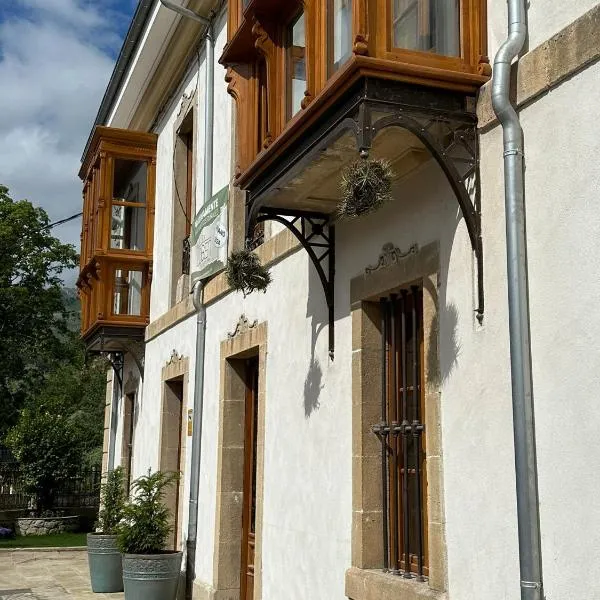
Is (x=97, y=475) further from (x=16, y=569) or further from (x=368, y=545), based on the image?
(x=368, y=545)

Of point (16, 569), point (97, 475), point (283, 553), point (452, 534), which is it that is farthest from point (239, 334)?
point (97, 475)

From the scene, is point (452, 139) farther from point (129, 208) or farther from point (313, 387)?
point (129, 208)

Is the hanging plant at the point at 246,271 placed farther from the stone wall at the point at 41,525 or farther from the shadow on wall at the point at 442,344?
the stone wall at the point at 41,525

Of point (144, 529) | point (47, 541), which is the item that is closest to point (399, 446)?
point (144, 529)

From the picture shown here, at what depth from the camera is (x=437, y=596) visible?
474cm

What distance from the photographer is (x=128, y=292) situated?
527 inches

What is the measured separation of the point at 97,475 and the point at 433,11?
64.0 feet

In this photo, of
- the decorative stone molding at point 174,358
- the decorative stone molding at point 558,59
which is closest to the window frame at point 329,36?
the decorative stone molding at point 558,59

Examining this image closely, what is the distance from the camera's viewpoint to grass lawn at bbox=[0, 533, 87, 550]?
17239mm

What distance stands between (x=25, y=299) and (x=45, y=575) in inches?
654

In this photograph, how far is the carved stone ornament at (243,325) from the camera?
8393 mm

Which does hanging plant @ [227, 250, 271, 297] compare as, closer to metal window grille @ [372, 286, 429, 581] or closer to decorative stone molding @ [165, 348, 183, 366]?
metal window grille @ [372, 286, 429, 581]

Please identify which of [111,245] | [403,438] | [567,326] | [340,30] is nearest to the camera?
[567,326]

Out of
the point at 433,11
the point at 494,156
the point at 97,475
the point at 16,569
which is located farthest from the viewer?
the point at 97,475
